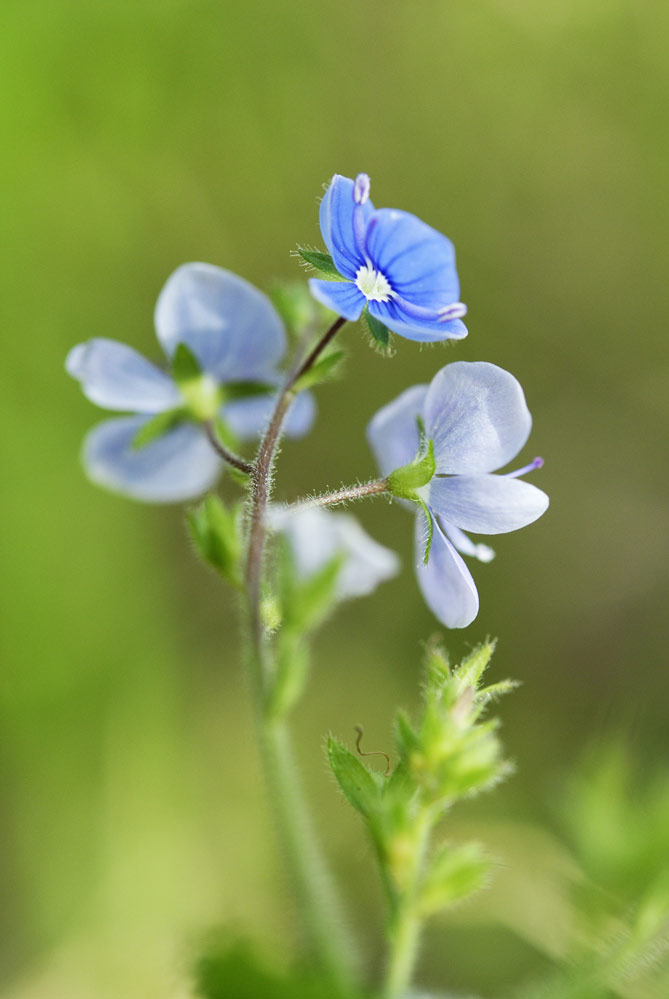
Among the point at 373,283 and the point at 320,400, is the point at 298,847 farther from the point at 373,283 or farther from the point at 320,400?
the point at 320,400

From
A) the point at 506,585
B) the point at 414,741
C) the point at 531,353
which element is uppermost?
the point at 531,353

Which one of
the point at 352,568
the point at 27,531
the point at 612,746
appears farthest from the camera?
the point at 27,531

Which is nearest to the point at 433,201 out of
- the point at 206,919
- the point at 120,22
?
the point at 120,22

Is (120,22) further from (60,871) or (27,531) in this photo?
(60,871)

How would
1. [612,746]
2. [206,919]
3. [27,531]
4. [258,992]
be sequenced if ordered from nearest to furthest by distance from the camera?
[258,992], [612,746], [206,919], [27,531]

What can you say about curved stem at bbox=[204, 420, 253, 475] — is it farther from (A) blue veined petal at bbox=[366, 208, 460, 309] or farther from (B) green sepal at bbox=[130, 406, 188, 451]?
(A) blue veined petal at bbox=[366, 208, 460, 309]

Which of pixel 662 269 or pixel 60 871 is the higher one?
pixel 662 269

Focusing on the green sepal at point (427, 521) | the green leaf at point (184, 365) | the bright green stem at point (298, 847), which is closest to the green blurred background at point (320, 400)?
the bright green stem at point (298, 847)

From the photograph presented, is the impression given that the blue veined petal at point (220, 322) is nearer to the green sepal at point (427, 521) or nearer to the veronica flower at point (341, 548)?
the veronica flower at point (341, 548)
